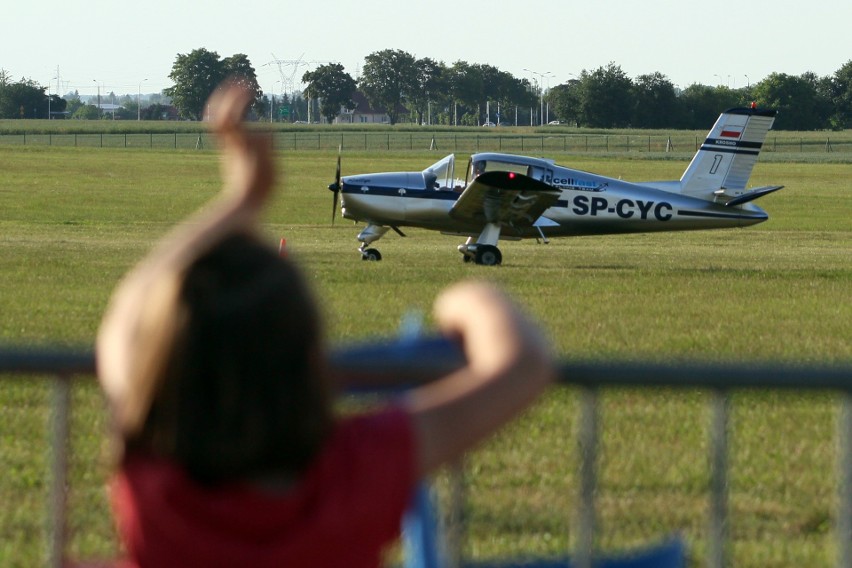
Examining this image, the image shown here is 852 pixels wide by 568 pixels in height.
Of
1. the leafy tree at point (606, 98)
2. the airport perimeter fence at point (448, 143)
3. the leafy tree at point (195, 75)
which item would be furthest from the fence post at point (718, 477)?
the leafy tree at point (195, 75)

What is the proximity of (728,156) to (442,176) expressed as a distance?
15.9 feet

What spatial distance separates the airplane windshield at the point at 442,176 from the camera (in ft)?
68.7

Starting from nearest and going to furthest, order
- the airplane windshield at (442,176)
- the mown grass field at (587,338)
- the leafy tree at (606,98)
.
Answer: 1. the mown grass field at (587,338)
2. the airplane windshield at (442,176)
3. the leafy tree at (606,98)

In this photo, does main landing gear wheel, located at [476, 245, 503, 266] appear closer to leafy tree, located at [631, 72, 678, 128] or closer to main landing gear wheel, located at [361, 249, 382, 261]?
main landing gear wheel, located at [361, 249, 382, 261]

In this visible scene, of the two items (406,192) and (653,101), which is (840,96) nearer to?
(653,101)

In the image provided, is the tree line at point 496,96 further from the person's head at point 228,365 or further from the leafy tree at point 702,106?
the person's head at point 228,365

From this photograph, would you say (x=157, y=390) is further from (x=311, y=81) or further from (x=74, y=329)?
(x=311, y=81)

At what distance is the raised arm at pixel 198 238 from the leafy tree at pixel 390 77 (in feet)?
538

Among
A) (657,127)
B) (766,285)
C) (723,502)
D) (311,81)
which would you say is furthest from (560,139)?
(723,502)

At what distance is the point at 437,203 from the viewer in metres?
20.8

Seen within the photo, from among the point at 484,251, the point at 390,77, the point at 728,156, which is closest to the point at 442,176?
the point at 484,251

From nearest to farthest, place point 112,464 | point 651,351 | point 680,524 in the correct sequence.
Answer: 1. point 112,464
2. point 680,524
3. point 651,351

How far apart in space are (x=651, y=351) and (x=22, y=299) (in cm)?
640

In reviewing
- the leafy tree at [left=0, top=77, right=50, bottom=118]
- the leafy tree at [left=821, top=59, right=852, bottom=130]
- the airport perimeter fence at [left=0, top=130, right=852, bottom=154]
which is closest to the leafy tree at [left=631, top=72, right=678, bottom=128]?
the leafy tree at [left=821, top=59, right=852, bottom=130]
